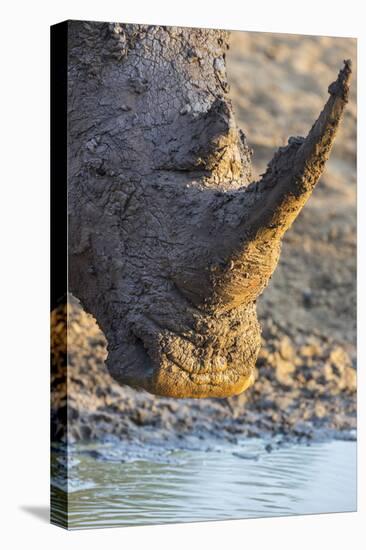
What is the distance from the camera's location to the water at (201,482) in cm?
619

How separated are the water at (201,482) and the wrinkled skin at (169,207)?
109cm

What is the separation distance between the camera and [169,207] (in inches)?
183

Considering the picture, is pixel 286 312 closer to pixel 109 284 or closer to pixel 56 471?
pixel 56 471

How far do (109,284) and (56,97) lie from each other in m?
0.88

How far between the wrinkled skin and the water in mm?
1092

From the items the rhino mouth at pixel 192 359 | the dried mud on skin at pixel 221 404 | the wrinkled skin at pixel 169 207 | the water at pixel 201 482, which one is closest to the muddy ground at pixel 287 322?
the dried mud on skin at pixel 221 404

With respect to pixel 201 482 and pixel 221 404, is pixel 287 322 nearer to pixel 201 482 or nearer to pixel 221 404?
pixel 221 404

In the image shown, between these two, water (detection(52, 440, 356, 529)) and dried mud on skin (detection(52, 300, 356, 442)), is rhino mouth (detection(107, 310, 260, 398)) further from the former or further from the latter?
dried mud on skin (detection(52, 300, 356, 442))

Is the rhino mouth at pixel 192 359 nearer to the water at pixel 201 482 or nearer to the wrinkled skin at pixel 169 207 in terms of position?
the wrinkled skin at pixel 169 207

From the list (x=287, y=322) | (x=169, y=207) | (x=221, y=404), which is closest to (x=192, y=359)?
(x=169, y=207)

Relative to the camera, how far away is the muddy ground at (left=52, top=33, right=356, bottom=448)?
321 inches

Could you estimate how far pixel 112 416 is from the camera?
8.25 metres

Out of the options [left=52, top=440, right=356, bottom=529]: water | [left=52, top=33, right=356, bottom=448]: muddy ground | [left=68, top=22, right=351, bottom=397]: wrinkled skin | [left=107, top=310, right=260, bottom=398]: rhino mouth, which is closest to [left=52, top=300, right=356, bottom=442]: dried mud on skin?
[left=52, top=33, right=356, bottom=448]: muddy ground

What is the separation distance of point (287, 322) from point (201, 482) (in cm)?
191
